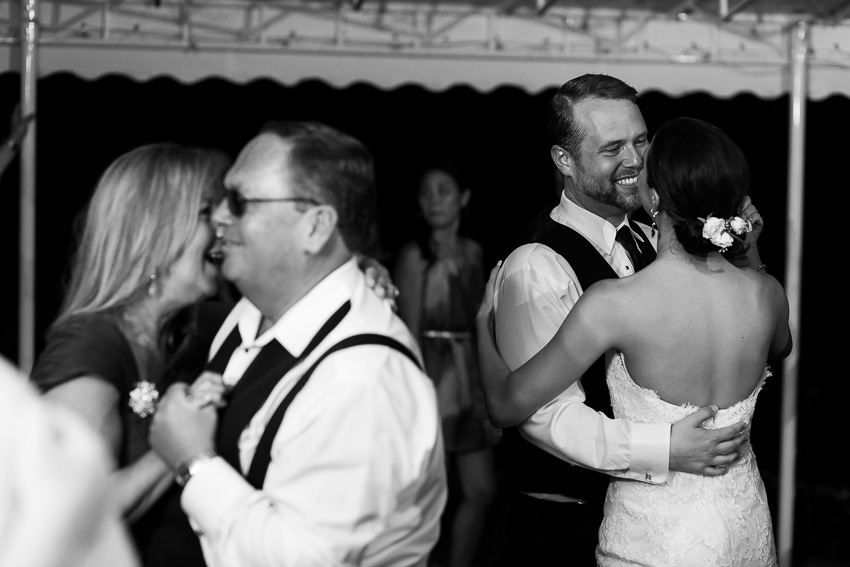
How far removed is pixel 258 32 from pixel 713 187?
2.74 meters

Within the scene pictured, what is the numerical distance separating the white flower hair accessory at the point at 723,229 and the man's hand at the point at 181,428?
1100 mm

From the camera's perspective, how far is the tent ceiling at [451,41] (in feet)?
13.8

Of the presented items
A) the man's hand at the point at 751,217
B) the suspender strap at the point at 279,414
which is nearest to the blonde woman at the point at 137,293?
the suspender strap at the point at 279,414

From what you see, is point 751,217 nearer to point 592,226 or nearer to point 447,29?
point 592,226

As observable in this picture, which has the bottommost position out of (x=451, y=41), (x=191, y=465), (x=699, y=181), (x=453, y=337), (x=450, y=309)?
(x=453, y=337)

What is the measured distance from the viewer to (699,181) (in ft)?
6.84

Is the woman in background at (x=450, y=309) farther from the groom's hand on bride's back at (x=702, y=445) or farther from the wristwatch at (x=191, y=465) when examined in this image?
the wristwatch at (x=191, y=465)

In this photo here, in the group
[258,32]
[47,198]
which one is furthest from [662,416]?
[47,198]

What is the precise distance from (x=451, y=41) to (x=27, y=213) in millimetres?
2045

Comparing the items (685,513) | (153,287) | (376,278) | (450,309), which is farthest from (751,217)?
(450,309)

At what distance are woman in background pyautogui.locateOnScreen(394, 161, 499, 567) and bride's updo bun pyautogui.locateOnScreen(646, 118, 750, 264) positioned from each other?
2.83 meters

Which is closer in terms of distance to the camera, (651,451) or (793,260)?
(651,451)

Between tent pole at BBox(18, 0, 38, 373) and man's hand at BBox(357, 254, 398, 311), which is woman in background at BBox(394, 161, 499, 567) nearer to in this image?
tent pole at BBox(18, 0, 38, 373)

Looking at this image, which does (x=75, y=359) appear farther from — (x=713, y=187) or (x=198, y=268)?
(x=713, y=187)
